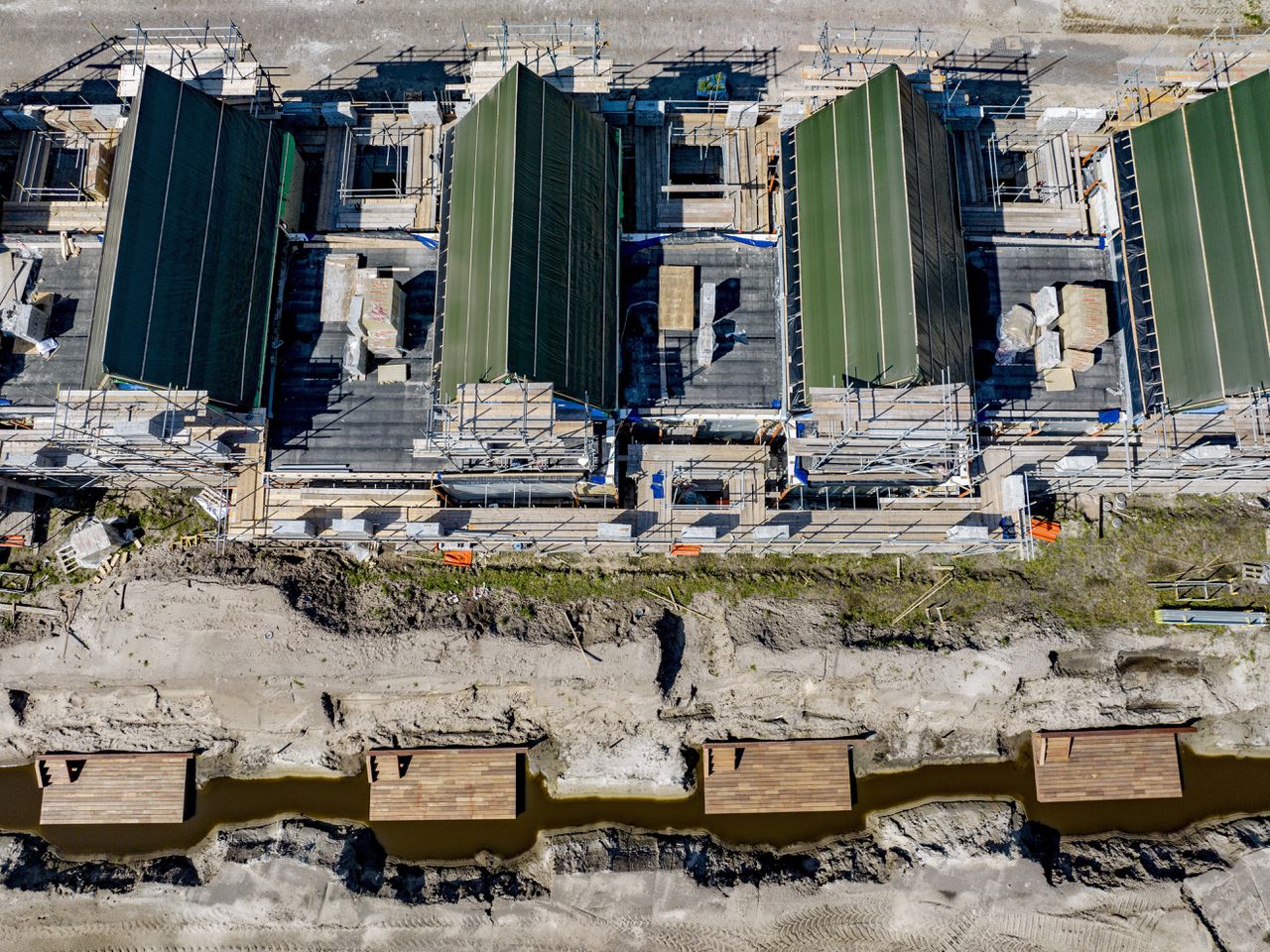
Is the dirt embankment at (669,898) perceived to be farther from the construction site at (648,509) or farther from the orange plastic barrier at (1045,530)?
the orange plastic barrier at (1045,530)

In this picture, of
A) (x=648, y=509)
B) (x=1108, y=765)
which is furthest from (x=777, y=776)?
(x=1108, y=765)

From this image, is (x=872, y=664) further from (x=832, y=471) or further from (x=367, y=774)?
(x=367, y=774)

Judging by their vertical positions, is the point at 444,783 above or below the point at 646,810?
above

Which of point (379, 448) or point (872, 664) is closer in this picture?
point (379, 448)

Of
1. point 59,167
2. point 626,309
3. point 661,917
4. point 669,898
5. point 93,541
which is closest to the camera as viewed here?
point 626,309

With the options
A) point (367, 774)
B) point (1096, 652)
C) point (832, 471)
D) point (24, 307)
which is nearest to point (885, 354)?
point (832, 471)

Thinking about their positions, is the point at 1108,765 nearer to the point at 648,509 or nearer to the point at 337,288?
the point at 648,509
